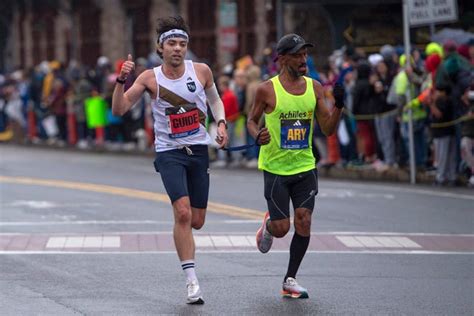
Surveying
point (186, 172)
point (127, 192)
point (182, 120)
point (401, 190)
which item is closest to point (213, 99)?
point (182, 120)

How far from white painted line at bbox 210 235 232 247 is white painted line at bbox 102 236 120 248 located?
0.91 metres

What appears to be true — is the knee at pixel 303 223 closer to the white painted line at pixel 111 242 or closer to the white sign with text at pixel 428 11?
the white painted line at pixel 111 242

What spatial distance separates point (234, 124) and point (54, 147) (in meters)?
10.8

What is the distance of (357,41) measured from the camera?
93.1 ft

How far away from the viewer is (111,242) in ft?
46.2

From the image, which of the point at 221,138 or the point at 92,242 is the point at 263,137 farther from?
the point at 92,242

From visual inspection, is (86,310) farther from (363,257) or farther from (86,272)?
(363,257)

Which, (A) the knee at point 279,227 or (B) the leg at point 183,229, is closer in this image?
(B) the leg at point 183,229

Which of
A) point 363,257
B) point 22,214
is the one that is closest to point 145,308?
point 363,257

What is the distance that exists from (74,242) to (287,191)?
3863 millimetres

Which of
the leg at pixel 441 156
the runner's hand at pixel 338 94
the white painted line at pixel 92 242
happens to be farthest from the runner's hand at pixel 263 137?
the leg at pixel 441 156

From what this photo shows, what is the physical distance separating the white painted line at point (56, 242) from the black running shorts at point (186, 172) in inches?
133

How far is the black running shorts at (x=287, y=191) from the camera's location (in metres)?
10.7

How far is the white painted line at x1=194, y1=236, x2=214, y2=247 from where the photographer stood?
13792 millimetres
